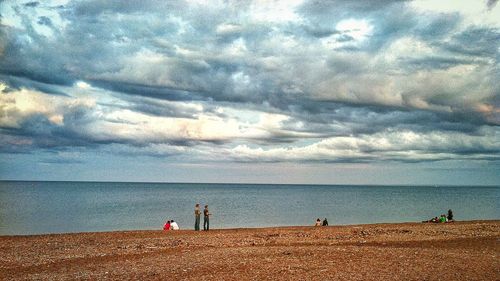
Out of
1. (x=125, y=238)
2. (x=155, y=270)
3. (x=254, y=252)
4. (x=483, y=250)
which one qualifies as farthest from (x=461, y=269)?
(x=125, y=238)

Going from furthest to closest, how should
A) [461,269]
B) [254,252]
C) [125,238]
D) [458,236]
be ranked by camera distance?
[125,238], [458,236], [254,252], [461,269]

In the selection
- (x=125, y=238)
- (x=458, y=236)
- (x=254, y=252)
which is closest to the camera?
(x=254, y=252)

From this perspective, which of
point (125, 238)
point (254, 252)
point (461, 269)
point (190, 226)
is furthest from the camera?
point (190, 226)

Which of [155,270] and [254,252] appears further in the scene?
[254,252]

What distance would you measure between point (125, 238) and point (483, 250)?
23.8 m

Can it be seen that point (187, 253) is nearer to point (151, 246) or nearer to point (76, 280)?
point (151, 246)

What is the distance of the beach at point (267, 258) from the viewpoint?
670 inches

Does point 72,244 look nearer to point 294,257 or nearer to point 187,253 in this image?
point 187,253

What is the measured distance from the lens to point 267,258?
20.5m

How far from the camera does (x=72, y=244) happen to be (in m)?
30.4

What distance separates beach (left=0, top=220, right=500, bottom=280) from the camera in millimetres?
17016

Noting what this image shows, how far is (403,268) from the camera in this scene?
691 inches

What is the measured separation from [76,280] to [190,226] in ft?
153

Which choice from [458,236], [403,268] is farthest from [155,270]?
[458,236]
